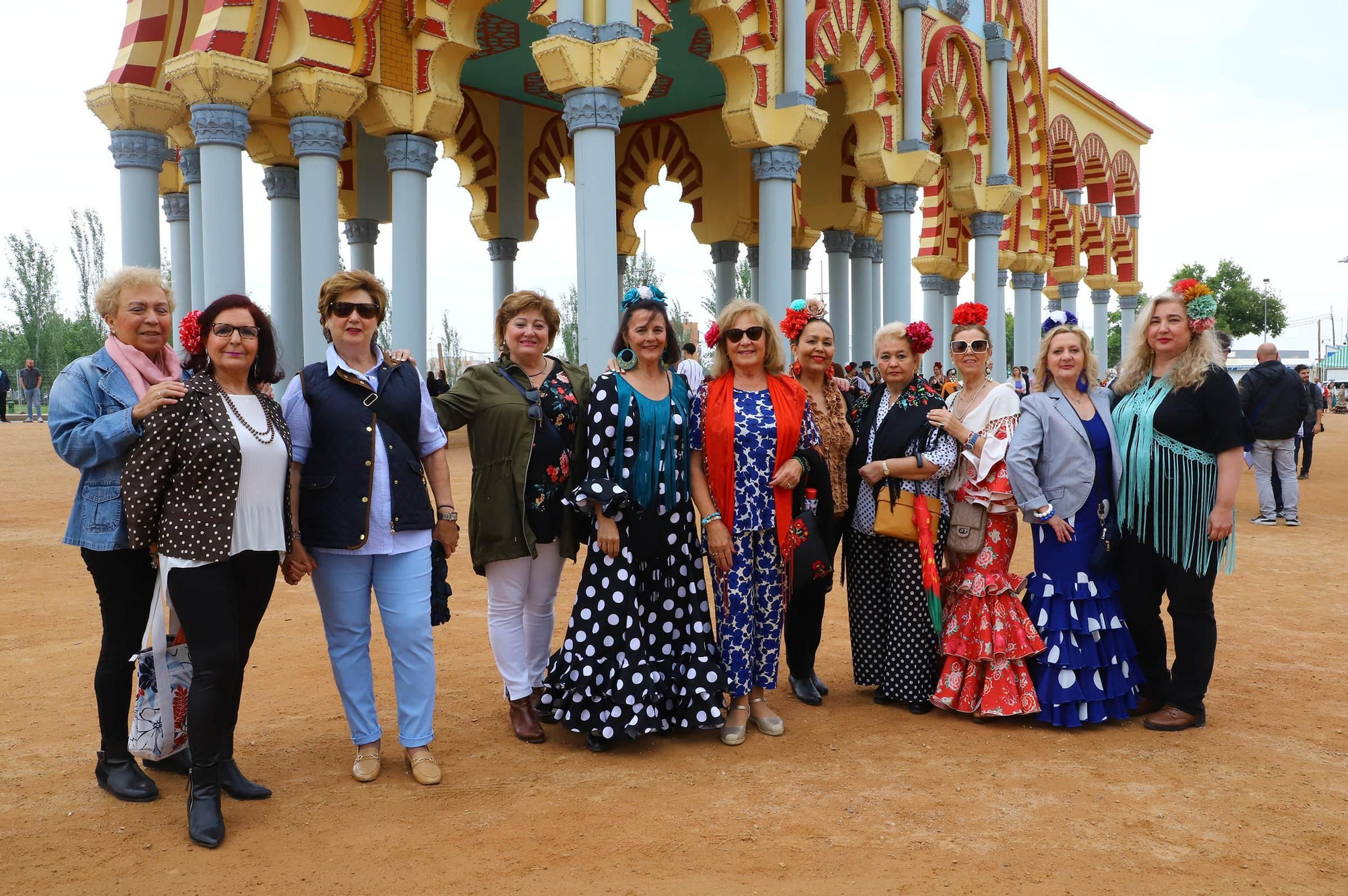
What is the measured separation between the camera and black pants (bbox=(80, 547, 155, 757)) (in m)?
3.21

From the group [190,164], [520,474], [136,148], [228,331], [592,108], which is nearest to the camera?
[228,331]

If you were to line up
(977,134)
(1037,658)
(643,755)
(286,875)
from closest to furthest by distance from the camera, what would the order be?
(286,875) → (643,755) → (1037,658) → (977,134)

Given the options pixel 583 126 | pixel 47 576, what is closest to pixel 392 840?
pixel 47 576

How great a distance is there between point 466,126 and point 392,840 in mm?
16646

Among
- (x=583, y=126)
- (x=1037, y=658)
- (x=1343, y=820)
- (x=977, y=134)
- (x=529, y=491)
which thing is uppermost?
(x=977, y=134)

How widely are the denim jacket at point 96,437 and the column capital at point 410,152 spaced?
29.4 ft

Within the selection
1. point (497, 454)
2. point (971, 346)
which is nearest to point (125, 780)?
point (497, 454)

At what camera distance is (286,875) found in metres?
2.80

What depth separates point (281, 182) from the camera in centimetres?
1433

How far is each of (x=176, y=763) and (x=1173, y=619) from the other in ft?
13.0

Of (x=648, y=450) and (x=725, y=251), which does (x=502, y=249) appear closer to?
(x=725, y=251)

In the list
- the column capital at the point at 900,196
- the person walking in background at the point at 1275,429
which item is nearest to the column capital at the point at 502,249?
the column capital at the point at 900,196

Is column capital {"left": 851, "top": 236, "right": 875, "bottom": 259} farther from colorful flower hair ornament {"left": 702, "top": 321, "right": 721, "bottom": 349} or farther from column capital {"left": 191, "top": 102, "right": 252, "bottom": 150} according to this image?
colorful flower hair ornament {"left": 702, "top": 321, "right": 721, "bottom": 349}

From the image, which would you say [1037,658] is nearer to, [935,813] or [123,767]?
[935,813]
